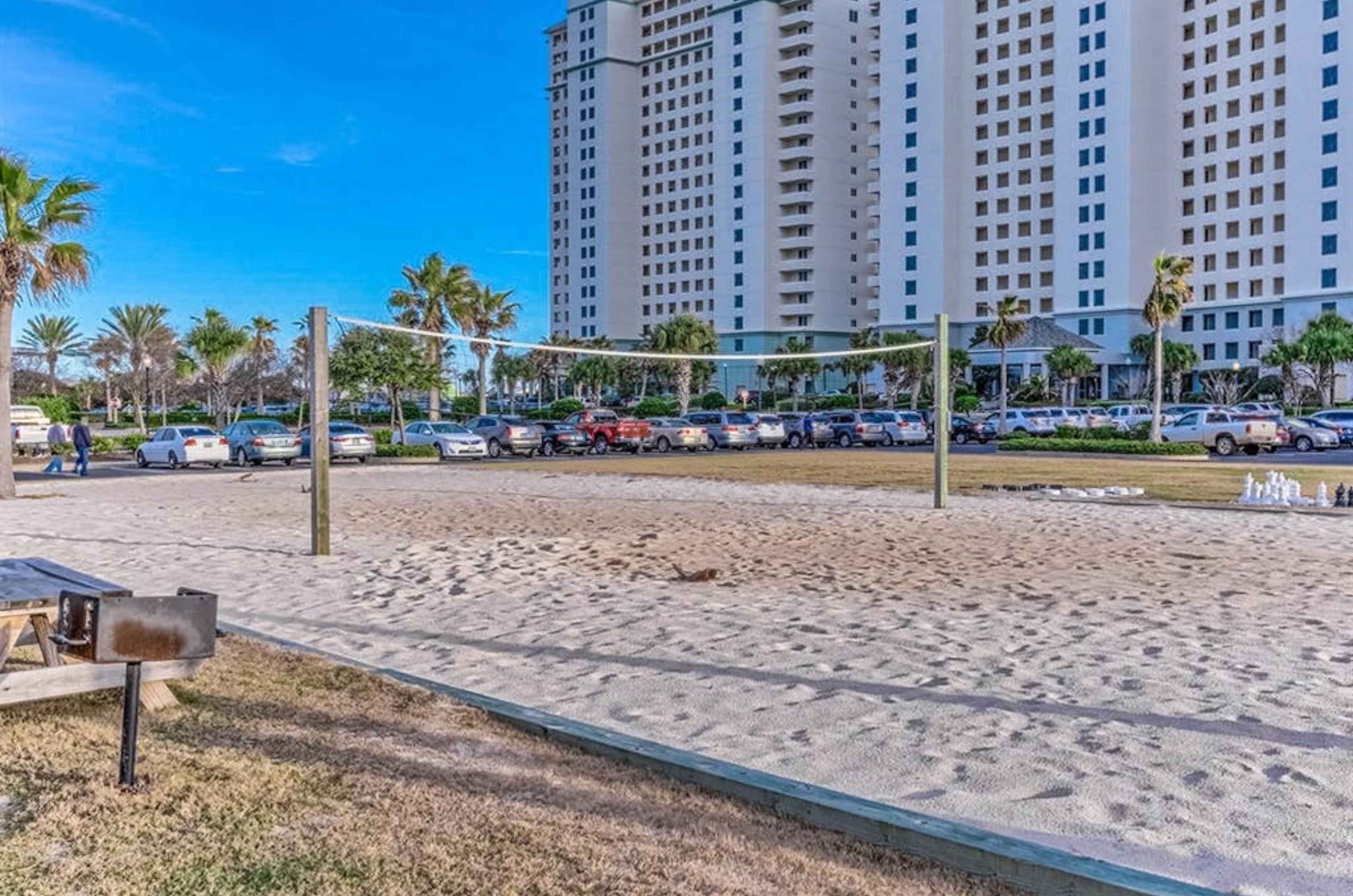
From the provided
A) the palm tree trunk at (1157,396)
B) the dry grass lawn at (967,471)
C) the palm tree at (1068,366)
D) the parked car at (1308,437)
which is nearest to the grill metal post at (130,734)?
the dry grass lawn at (967,471)

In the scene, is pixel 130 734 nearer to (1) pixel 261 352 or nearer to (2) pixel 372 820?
(2) pixel 372 820

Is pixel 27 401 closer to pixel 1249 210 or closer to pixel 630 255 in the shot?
pixel 1249 210

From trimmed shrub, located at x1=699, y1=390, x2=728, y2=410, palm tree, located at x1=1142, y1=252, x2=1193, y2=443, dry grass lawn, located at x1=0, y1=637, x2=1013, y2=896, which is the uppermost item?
palm tree, located at x1=1142, y1=252, x2=1193, y2=443

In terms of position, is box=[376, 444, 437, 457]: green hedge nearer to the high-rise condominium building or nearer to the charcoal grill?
the charcoal grill

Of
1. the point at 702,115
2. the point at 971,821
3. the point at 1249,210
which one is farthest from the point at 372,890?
the point at 702,115

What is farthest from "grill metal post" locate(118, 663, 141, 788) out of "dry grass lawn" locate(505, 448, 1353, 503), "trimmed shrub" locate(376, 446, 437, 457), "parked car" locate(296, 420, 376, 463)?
"trimmed shrub" locate(376, 446, 437, 457)

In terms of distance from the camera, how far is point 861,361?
98938 mm

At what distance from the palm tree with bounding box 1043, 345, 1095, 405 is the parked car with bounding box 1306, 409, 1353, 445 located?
33295 millimetres

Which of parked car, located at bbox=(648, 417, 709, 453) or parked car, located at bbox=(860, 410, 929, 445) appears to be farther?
parked car, located at bbox=(860, 410, 929, 445)

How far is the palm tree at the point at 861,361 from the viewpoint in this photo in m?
99.4

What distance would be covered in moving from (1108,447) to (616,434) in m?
18.3

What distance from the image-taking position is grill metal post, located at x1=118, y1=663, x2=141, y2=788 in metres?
5.09

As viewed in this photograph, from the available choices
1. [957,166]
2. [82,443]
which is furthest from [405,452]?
[957,166]

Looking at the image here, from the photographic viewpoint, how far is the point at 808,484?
→ 25.4 m
